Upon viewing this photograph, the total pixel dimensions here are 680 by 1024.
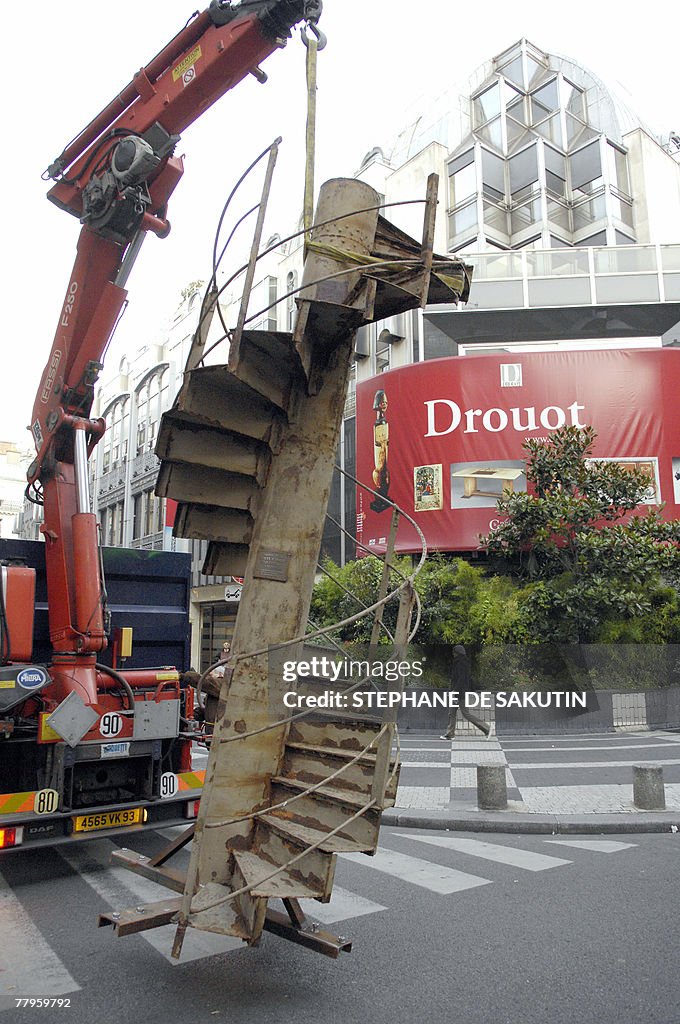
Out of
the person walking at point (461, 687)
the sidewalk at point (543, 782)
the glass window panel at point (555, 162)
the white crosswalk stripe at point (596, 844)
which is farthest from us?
the glass window panel at point (555, 162)

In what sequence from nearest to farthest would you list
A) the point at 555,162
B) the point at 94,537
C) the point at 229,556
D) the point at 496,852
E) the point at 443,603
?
the point at 229,556 → the point at 496,852 → the point at 94,537 → the point at 443,603 → the point at 555,162

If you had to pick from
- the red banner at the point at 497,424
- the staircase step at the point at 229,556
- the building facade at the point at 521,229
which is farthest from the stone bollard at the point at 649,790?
the building facade at the point at 521,229

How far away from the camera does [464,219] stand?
3020 centimetres

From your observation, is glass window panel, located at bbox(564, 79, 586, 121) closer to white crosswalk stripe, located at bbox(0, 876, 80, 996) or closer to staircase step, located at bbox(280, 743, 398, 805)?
staircase step, located at bbox(280, 743, 398, 805)

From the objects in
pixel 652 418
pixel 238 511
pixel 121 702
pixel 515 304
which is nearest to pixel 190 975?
pixel 238 511

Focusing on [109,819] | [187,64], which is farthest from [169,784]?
[187,64]

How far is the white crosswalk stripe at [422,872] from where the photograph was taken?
20.2 ft

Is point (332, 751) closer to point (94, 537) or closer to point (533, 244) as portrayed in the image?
point (94, 537)

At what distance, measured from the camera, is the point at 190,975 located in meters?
4.30

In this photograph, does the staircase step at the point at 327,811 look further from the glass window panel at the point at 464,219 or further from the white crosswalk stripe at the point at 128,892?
the glass window panel at the point at 464,219

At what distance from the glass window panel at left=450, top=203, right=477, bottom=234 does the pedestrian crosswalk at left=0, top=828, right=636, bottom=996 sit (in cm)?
2636

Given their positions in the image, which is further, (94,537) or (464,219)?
(464,219)

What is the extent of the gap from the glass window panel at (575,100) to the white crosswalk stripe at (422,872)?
3310 centimetres

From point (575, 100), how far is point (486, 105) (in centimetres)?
389
